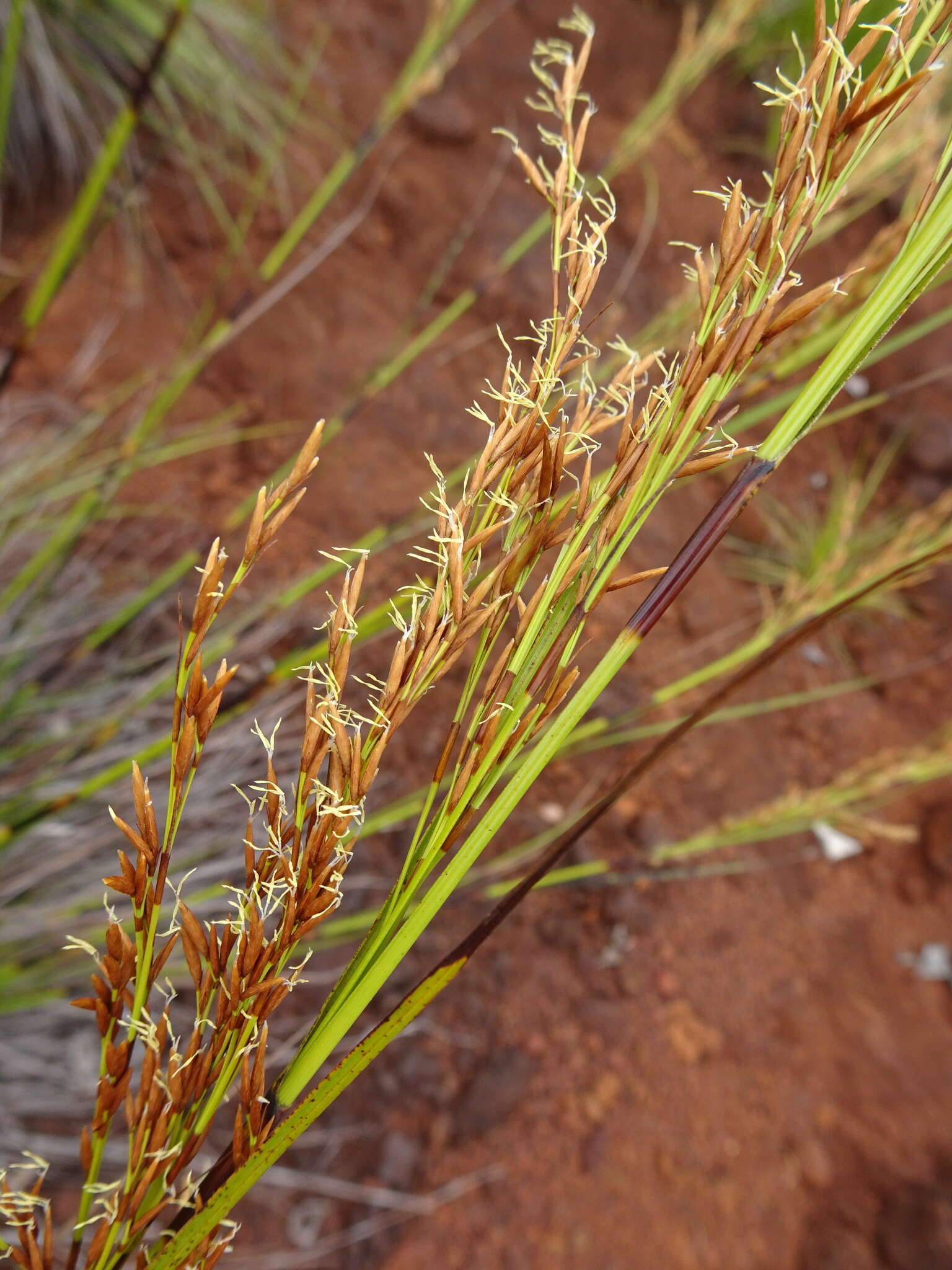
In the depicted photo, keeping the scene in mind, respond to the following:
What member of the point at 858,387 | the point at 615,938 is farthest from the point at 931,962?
the point at 858,387

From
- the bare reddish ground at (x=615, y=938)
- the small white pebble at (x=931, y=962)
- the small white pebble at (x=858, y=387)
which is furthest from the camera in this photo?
the small white pebble at (x=858, y=387)

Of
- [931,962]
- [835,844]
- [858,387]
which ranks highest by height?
[858,387]

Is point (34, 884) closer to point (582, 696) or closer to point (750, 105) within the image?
point (582, 696)

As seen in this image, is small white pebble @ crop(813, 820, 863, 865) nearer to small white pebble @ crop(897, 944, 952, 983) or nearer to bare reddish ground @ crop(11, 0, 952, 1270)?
bare reddish ground @ crop(11, 0, 952, 1270)

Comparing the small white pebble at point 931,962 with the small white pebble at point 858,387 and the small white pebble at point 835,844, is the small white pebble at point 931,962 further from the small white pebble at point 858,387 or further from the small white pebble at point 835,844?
the small white pebble at point 858,387

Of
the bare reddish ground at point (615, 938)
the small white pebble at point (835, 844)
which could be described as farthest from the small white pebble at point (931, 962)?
the small white pebble at point (835, 844)

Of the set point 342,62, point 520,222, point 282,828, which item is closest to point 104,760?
point 282,828

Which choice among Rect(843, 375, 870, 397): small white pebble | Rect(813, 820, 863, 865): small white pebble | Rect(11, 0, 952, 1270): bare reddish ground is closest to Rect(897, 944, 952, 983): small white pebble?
Rect(11, 0, 952, 1270): bare reddish ground

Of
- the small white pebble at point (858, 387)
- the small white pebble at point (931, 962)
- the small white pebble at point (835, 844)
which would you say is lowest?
the small white pebble at point (931, 962)

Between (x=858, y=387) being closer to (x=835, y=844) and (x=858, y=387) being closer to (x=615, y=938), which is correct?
(x=835, y=844)
